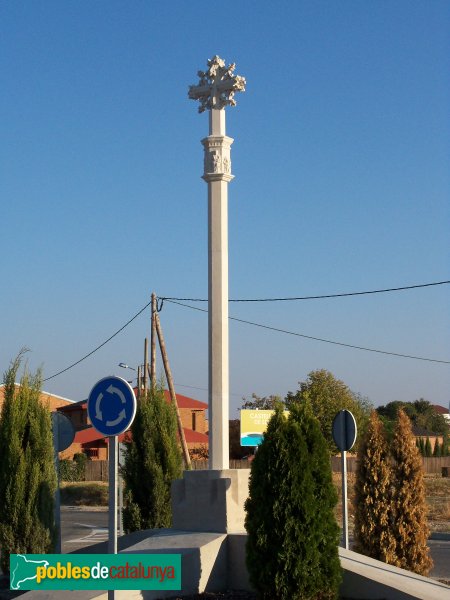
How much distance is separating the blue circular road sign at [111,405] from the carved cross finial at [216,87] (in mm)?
5682

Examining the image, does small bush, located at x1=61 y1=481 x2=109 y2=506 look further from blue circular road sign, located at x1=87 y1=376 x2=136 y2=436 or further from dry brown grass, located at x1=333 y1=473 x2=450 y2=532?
blue circular road sign, located at x1=87 y1=376 x2=136 y2=436

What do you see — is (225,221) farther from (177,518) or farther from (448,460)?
(448,460)

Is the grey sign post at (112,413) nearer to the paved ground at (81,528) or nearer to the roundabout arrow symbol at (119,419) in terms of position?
the roundabout arrow symbol at (119,419)

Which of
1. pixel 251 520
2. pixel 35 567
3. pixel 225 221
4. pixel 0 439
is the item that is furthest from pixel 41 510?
pixel 225 221

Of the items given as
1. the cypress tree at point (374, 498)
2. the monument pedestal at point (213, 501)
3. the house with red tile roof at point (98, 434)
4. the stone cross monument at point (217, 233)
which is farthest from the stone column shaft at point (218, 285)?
the house with red tile roof at point (98, 434)

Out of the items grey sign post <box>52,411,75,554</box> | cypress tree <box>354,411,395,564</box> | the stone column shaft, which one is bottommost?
cypress tree <box>354,411,395,564</box>

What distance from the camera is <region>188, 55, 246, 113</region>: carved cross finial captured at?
470 inches

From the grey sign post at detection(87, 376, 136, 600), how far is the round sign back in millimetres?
5356

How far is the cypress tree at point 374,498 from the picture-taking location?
1227 centimetres

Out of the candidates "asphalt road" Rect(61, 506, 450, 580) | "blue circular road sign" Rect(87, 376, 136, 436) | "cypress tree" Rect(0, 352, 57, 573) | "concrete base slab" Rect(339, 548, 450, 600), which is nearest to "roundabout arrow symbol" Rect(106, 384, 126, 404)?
"blue circular road sign" Rect(87, 376, 136, 436)

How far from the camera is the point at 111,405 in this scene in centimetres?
750

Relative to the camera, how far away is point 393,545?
12188mm

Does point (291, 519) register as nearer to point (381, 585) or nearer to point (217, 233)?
point (381, 585)

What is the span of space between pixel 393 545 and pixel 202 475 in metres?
3.27
